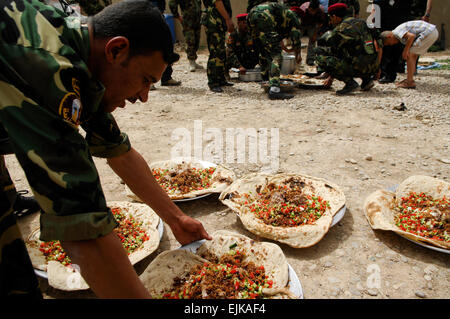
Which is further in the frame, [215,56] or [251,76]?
[251,76]

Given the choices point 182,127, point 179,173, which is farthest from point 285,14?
point 179,173

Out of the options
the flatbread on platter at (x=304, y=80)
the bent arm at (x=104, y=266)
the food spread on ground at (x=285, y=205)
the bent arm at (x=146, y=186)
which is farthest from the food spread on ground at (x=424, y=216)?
the flatbread on platter at (x=304, y=80)

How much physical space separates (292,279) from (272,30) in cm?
528

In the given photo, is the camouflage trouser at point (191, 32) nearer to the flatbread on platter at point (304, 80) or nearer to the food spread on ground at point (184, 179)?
the flatbread on platter at point (304, 80)

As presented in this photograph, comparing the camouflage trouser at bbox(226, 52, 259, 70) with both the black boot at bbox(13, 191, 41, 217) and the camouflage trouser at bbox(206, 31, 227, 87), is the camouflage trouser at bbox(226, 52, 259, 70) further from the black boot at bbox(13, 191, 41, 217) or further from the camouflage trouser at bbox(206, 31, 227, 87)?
the black boot at bbox(13, 191, 41, 217)

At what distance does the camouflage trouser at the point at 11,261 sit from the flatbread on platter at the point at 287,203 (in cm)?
150

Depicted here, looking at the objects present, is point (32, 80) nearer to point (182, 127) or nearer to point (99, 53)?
point (99, 53)

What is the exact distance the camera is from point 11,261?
3.50ft

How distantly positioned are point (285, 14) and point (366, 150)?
3846 mm

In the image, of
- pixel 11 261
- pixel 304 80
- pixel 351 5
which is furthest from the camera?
pixel 351 5

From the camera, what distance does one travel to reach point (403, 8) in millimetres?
6750

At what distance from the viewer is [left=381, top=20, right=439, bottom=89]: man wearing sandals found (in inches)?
226

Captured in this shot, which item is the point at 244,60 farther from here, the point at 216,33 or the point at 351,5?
the point at 351,5

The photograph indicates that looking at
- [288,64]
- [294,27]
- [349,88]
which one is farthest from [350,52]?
[288,64]
